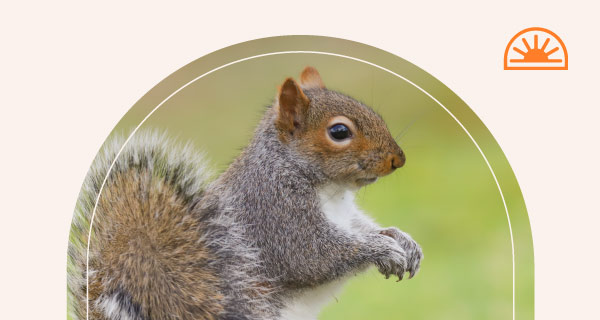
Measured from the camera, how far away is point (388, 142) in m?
2.43

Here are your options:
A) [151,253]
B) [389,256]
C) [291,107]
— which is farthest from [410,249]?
[151,253]

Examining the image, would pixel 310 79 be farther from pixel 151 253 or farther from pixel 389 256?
pixel 151 253

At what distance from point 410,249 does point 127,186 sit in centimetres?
74

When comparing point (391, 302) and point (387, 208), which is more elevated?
point (387, 208)

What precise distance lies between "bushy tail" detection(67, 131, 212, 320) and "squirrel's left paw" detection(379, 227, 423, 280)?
509mm

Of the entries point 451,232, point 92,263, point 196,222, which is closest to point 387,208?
point 451,232

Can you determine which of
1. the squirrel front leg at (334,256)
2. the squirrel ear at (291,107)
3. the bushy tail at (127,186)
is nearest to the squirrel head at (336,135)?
the squirrel ear at (291,107)

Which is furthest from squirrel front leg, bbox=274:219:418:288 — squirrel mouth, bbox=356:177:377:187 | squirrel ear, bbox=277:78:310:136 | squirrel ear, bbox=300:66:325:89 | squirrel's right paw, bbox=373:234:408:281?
squirrel ear, bbox=300:66:325:89

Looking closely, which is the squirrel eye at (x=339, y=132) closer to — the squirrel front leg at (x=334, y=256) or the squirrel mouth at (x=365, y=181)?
the squirrel mouth at (x=365, y=181)

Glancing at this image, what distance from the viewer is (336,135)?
2439mm

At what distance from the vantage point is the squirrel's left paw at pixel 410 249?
2.49 meters

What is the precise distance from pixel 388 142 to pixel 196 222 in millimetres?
517

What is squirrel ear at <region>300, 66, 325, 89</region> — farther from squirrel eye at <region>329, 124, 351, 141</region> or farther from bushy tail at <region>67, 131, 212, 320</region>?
bushy tail at <region>67, 131, 212, 320</region>

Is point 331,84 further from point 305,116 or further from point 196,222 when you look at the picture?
point 196,222
